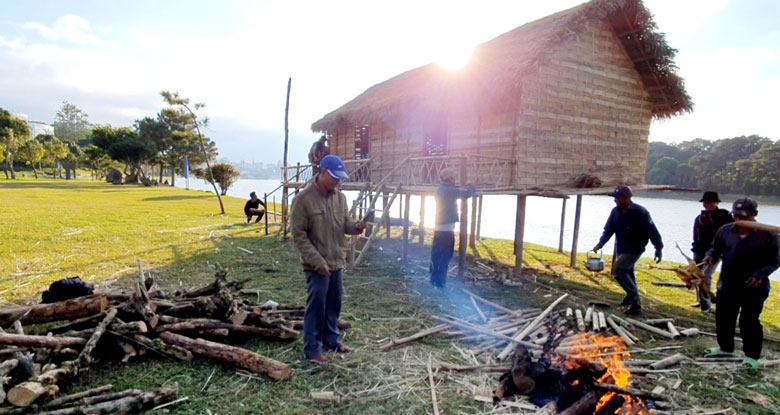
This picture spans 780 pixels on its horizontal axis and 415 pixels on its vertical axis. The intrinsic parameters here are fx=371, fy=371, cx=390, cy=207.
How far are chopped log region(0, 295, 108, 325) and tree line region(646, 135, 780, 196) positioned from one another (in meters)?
45.2

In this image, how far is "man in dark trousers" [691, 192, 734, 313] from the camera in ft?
20.7

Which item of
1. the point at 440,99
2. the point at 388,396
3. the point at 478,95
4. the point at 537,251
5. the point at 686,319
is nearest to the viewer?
the point at 388,396

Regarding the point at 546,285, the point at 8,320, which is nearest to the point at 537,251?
the point at 546,285

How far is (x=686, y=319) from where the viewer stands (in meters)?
6.14

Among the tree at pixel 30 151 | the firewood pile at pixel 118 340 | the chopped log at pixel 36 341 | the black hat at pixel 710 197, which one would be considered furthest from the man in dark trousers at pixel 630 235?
the tree at pixel 30 151

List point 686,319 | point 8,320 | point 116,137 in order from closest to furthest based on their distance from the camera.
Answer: point 8,320
point 686,319
point 116,137

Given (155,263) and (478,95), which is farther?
(478,95)

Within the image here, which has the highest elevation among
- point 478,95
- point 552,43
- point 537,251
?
point 552,43

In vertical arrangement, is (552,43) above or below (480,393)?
above

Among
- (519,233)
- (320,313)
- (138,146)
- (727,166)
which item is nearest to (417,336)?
(320,313)

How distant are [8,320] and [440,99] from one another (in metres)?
10.7

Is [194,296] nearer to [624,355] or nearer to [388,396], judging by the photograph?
[388,396]

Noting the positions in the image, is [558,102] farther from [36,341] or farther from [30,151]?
[30,151]

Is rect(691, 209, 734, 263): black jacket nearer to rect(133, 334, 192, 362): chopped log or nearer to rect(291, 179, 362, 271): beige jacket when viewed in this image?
rect(291, 179, 362, 271): beige jacket
